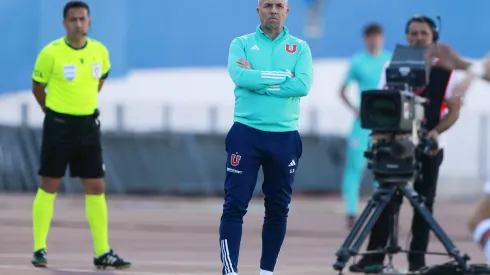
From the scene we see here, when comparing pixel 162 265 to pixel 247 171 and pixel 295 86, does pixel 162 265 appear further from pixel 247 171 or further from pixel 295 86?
pixel 295 86

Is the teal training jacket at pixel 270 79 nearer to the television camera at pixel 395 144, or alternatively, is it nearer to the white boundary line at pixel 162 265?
the television camera at pixel 395 144

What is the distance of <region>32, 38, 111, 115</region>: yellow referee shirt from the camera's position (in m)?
11.1

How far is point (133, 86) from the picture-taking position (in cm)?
2505

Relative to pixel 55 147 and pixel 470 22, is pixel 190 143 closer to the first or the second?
pixel 470 22

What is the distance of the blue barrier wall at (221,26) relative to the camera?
23.8 metres

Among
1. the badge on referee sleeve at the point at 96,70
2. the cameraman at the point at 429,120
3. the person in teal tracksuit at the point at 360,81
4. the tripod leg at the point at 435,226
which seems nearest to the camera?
the tripod leg at the point at 435,226

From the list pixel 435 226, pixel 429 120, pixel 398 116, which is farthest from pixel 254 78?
pixel 429 120

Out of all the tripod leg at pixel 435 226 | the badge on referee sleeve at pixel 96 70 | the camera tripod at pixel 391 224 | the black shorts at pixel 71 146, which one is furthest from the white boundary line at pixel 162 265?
the badge on referee sleeve at pixel 96 70

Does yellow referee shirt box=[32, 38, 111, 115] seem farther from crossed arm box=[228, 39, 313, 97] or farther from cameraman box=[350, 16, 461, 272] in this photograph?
cameraman box=[350, 16, 461, 272]

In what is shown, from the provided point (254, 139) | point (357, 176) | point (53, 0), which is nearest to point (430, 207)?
point (254, 139)

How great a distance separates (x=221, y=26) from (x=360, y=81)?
30.7 ft

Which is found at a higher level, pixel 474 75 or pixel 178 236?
pixel 474 75

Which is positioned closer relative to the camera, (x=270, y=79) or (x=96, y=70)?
(x=270, y=79)

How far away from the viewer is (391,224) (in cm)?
1042
